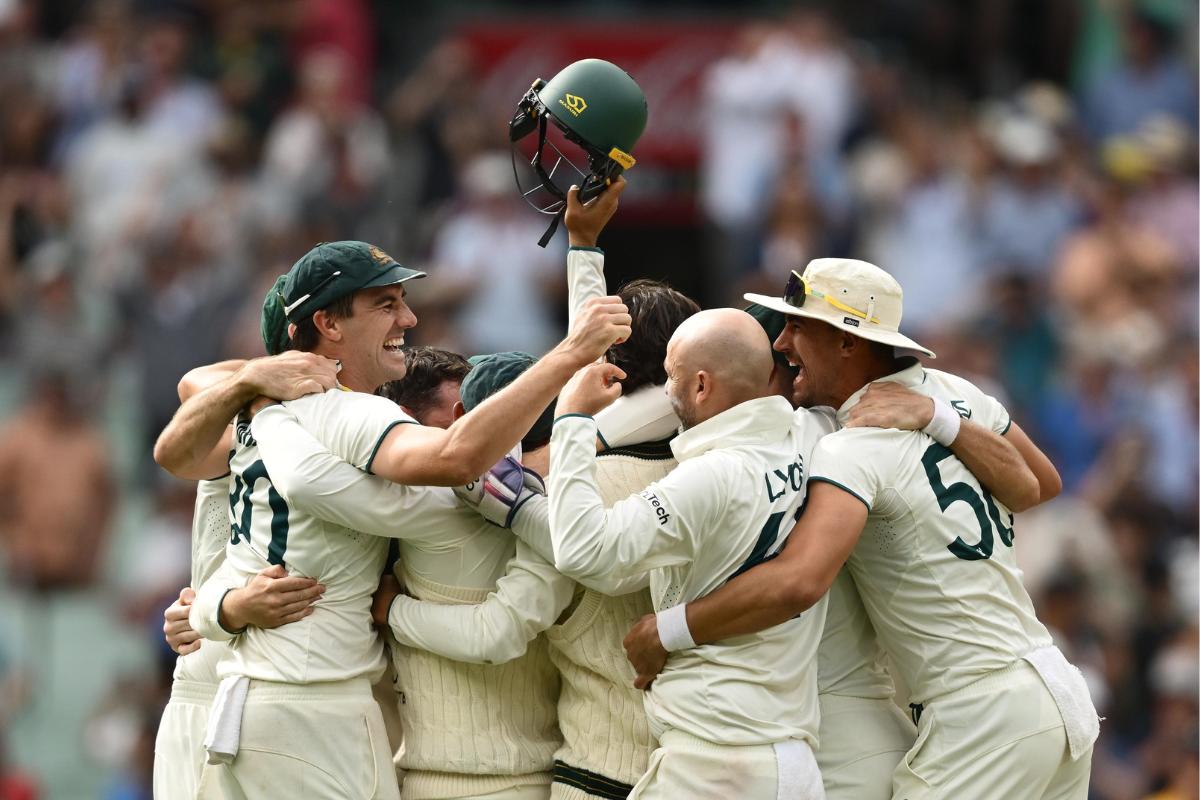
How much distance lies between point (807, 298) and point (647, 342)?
0.50m

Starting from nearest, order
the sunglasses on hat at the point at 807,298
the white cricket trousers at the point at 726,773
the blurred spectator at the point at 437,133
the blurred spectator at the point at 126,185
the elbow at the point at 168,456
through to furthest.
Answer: the white cricket trousers at the point at 726,773, the sunglasses on hat at the point at 807,298, the elbow at the point at 168,456, the blurred spectator at the point at 126,185, the blurred spectator at the point at 437,133

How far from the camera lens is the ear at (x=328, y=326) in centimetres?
555

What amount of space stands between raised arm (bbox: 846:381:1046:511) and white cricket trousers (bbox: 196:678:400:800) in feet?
5.68

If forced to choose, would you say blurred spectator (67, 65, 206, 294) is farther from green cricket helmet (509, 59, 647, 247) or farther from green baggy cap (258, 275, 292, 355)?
green cricket helmet (509, 59, 647, 247)

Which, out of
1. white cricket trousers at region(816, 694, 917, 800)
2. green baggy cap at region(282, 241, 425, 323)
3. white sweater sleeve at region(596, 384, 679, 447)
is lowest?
white cricket trousers at region(816, 694, 917, 800)

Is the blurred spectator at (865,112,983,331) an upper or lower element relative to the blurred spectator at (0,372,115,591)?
upper

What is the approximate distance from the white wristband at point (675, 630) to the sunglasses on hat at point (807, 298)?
1.02m

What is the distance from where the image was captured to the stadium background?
517 inches

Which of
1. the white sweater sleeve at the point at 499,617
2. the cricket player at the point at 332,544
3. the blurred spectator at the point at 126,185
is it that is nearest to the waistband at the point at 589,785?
the white sweater sleeve at the point at 499,617

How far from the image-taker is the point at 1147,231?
14.8 metres

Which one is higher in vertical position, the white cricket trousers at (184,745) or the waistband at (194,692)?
the waistband at (194,692)

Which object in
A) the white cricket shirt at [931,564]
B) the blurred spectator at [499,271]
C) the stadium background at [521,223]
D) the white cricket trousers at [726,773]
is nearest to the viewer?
the white cricket trousers at [726,773]

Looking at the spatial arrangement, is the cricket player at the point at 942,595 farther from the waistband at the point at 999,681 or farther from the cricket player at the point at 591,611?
the cricket player at the point at 591,611

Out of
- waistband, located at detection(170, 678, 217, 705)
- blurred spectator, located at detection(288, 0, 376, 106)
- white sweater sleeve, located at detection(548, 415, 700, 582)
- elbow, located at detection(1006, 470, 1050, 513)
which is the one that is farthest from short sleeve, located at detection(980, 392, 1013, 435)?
blurred spectator, located at detection(288, 0, 376, 106)
